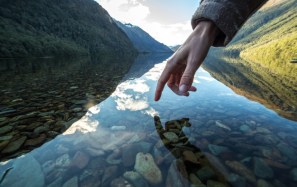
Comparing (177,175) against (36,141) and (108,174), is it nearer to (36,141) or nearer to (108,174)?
(108,174)

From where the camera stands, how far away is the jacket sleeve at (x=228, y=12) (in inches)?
63.3

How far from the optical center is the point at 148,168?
3.57 meters

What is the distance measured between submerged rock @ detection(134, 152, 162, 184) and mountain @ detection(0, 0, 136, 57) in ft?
182

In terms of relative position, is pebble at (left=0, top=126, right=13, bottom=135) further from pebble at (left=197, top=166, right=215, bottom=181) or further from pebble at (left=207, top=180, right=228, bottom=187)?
pebble at (left=207, top=180, right=228, bottom=187)

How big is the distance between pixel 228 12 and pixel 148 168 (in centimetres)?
286

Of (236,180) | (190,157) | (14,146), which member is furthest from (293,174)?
(14,146)

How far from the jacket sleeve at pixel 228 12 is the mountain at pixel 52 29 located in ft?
188

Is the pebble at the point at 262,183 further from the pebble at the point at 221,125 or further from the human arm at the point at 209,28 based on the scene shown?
the human arm at the point at 209,28

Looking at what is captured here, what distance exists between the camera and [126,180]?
10.7ft

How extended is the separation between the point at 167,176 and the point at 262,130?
3.59 m

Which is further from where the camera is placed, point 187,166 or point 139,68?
point 139,68

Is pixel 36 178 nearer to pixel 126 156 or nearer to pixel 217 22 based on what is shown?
pixel 126 156

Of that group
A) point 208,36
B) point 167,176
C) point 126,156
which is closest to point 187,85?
point 208,36

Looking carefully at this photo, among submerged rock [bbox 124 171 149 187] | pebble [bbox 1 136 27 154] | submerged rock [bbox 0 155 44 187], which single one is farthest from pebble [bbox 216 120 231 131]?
pebble [bbox 1 136 27 154]
